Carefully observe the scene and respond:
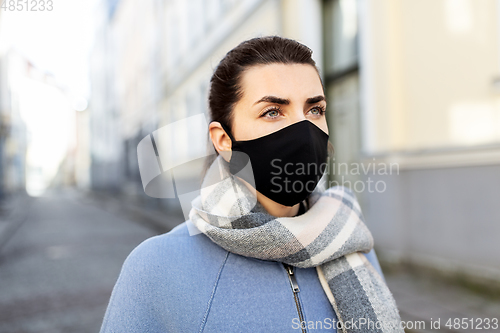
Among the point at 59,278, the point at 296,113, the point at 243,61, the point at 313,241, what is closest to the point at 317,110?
the point at 296,113

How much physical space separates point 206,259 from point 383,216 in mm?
4911

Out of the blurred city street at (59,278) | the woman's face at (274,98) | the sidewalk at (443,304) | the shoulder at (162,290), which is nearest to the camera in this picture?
the shoulder at (162,290)

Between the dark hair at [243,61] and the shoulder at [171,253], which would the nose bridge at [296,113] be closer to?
the dark hair at [243,61]

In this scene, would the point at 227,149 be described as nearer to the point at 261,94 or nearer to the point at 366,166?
the point at 261,94

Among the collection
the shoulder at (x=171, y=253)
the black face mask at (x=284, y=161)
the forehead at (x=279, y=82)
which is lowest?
the shoulder at (x=171, y=253)

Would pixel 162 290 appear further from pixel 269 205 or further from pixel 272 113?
pixel 272 113

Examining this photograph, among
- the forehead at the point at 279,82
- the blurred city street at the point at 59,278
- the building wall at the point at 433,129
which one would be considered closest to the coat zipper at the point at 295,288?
the forehead at the point at 279,82

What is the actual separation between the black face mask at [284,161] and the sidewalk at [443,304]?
268 cm

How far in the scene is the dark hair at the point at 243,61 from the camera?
1480mm

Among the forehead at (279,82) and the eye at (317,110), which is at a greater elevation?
the forehead at (279,82)

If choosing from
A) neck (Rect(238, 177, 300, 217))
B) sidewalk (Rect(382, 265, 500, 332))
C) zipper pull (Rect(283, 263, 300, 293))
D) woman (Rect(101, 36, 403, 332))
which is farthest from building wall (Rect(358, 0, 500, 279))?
zipper pull (Rect(283, 263, 300, 293))

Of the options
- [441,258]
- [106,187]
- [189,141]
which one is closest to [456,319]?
[441,258]

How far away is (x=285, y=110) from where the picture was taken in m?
1.47

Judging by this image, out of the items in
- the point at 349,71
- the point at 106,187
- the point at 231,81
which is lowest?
the point at 106,187
